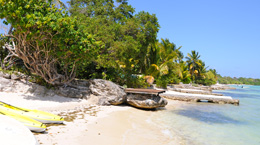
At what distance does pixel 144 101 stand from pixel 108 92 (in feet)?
8.17

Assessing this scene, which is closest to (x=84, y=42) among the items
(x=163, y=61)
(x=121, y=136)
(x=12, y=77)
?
(x=12, y=77)

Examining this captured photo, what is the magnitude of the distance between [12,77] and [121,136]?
8.72m

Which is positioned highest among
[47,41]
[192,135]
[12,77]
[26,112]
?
[47,41]

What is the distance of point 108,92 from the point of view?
1182 centimetres

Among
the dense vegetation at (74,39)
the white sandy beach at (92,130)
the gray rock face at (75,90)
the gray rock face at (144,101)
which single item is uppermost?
the dense vegetation at (74,39)

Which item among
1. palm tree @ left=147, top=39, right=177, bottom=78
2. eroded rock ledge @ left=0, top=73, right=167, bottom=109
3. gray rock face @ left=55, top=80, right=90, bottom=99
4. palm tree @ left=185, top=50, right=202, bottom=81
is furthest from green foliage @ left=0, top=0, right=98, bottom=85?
palm tree @ left=185, top=50, right=202, bottom=81

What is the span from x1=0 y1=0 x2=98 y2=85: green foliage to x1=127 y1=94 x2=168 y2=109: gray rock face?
13.0ft

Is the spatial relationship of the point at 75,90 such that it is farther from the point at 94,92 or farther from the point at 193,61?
the point at 193,61

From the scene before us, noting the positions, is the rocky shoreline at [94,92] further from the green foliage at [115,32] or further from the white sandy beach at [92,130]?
the green foliage at [115,32]

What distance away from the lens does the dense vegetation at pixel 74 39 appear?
9.10 m

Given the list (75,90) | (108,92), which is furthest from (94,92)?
(75,90)

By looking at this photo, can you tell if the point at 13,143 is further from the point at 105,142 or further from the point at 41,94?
the point at 41,94

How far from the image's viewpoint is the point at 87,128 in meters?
6.48

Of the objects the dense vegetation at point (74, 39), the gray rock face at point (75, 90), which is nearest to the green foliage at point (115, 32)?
the dense vegetation at point (74, 39)
